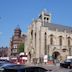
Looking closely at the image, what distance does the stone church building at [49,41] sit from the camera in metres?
87.9

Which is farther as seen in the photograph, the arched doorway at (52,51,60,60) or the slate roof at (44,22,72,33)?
the slate roof at (44,22,72,33)

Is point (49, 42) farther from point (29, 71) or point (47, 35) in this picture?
point (29, 71)

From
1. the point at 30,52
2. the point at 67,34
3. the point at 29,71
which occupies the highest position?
the point at 67,34

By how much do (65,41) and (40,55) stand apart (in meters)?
12.3

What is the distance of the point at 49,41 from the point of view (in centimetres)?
9038

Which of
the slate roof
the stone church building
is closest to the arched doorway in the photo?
the stone church building

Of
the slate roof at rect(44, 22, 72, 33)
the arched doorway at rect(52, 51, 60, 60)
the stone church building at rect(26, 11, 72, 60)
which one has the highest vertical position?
the slate roof at rect(44, 22, 72, 33)

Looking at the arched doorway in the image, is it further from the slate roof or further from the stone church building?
the slate roof

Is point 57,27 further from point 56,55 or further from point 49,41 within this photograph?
point 56,55

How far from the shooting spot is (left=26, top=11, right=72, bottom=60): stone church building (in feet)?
288

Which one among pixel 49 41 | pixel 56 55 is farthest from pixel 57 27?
pixel 56 55

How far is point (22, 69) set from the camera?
14.1 m

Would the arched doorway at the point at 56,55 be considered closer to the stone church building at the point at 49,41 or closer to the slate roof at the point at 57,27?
the stone church building at the point at 49,41

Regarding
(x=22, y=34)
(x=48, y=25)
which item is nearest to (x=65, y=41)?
(x=48, y=25)
